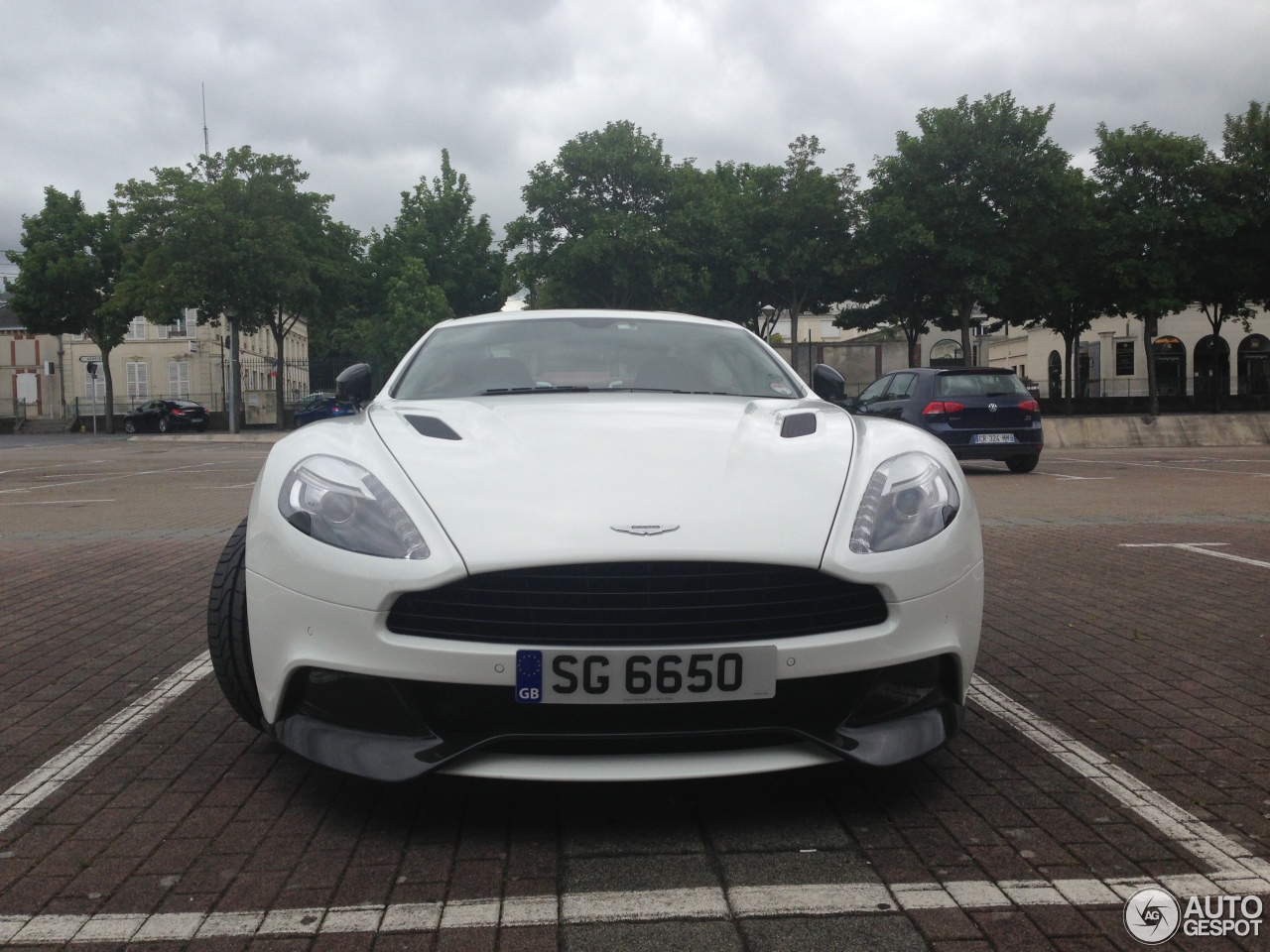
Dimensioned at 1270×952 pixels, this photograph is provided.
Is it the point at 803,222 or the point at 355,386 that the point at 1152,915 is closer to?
the point at 355,386

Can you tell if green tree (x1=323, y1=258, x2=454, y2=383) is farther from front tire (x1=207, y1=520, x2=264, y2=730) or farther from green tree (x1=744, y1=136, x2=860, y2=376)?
front tire (x1=207, y1=520, x2=264, y2=730)

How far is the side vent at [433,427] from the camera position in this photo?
10.6 feet

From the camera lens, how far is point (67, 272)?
1778 inches

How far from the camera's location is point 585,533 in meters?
2.63

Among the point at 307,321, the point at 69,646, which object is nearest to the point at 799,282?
the point at 307,321

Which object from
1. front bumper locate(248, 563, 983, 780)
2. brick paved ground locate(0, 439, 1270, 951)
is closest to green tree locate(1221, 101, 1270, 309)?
brick paved ground locate(0, 439, 1270, 951)

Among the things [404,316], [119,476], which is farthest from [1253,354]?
[119,476]

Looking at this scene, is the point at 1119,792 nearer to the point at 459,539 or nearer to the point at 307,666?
the point at 459,539

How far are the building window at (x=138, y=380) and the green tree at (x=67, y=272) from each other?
15445 mm

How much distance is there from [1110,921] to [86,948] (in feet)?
6.35

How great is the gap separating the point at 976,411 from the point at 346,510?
1331cm

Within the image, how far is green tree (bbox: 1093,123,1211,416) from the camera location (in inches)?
1308

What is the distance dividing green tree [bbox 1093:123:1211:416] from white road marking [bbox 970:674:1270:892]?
32259 mm

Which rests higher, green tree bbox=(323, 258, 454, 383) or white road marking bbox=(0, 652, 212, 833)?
green tree bbox=(323, 258, 454, 383)
